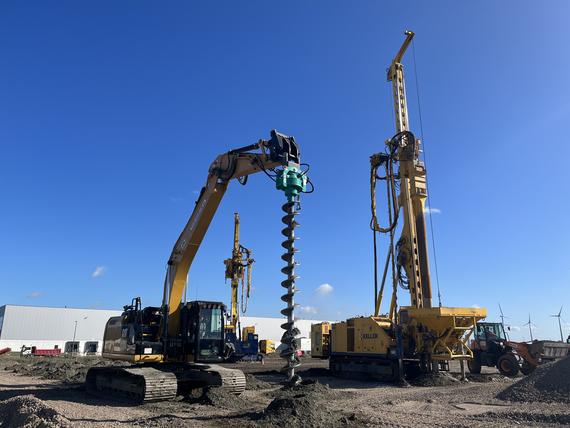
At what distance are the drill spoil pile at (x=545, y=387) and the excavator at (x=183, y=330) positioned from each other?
825 centimetres

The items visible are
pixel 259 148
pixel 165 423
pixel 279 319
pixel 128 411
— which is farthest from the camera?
pixel 279 319

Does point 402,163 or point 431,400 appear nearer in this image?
point 431,400

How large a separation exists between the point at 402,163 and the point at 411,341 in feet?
27.9

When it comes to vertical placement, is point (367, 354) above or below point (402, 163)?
below

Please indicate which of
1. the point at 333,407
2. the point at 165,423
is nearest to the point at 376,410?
the point at 333,407

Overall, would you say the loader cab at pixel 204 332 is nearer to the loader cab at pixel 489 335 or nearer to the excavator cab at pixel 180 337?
the excavator cab at pixel 180 337

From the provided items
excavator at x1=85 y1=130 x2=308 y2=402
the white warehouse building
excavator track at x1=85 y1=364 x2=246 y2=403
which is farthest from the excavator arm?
the white warehouse building

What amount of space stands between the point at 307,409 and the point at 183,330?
5889mm

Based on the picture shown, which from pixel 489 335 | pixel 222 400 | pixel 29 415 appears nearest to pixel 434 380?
pixel 489 335

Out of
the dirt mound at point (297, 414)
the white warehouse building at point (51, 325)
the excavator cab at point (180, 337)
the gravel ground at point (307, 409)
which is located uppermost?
the white warehouse building at point (51, 325)

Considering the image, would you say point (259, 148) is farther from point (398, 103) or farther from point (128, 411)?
point (398, 103)

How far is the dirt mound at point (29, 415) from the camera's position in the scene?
875 cm

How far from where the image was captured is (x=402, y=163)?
23547mm

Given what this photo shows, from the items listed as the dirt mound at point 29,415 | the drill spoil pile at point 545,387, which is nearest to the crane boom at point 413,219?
the drill spoil pile at point 545,387
